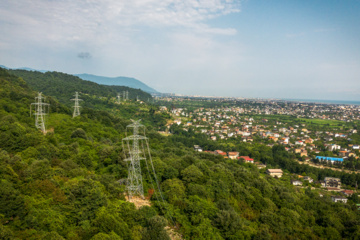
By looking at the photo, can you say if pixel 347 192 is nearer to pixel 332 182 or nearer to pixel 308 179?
pixel 332 182

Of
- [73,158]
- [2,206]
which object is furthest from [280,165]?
[2,206]

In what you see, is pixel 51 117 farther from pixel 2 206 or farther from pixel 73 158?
pixel 2 206

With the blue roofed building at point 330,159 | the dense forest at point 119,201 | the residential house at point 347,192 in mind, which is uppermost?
the dense forest at point 119,201

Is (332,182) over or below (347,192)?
over

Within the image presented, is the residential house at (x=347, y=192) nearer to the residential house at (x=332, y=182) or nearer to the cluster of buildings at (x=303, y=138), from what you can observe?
the residential house at (x=332, y=182)

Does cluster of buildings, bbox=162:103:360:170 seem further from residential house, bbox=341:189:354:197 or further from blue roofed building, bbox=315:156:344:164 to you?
residential house, bbox=341:189:354:197

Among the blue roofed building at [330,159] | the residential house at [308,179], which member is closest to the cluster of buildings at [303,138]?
the blue roofed building at [330,159]

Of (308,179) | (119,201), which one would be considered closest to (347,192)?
(308,179)

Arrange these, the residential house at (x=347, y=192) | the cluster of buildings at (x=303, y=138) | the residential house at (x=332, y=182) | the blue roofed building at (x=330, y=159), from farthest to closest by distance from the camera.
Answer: the cluster of buildings at (x=303, y=138) < the blue roofed building at (x=330, y=159) < the residential house at (x=332, y=182) < the residential house at (x=347, y=192)

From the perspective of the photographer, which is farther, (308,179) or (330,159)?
(330,159)

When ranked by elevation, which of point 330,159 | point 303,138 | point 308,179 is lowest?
point 308,179

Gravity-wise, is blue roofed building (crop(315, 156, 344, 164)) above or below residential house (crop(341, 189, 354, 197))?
above

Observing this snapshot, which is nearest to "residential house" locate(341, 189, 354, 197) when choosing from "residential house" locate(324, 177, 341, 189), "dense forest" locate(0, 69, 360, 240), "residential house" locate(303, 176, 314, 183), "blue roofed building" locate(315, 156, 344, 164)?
"residential house" locate(324, 177, 341, 189)
